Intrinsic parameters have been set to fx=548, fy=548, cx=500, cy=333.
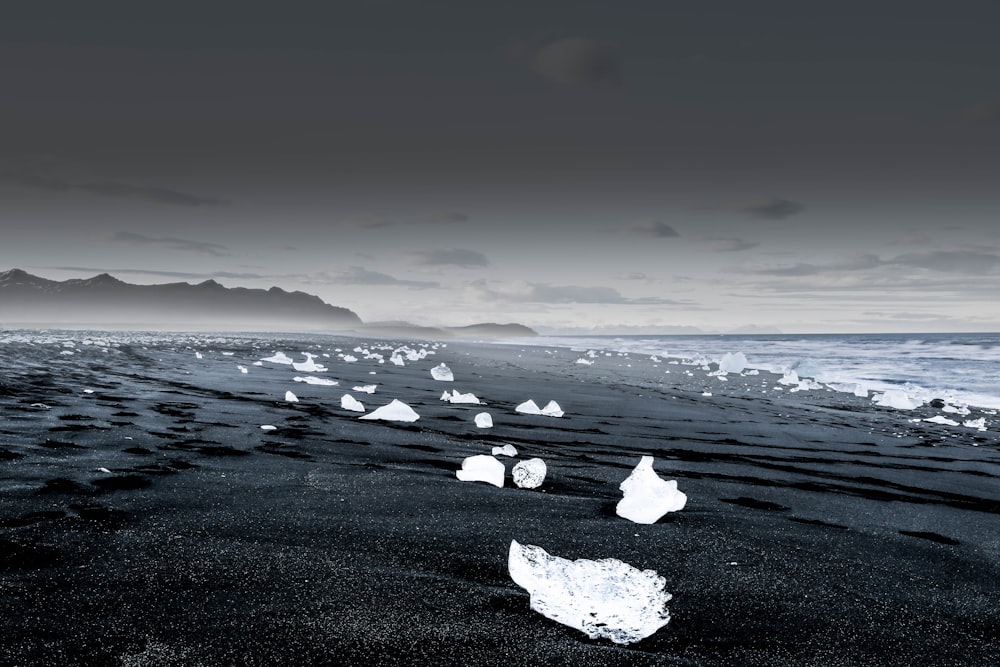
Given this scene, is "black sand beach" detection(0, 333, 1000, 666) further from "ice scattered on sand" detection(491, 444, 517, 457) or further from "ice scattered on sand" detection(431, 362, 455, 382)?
"ice scattered on sand" detection(431, 362, 455, 382)

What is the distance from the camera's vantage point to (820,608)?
1784 millimetres

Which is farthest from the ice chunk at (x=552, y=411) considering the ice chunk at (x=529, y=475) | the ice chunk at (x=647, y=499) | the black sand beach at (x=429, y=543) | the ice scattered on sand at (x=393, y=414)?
the ice chunk at (x=647, y=499)

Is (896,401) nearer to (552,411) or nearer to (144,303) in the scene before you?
(552,411)

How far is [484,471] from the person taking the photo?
3064 millimetres

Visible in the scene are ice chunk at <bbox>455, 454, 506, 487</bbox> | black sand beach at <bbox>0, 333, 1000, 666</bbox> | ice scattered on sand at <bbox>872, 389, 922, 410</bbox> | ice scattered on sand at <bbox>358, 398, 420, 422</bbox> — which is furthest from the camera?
ice scattered on sand at <bbox>872, 389, 922, 410</bbox>

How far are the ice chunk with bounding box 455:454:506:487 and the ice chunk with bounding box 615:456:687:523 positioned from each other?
683 millimetres

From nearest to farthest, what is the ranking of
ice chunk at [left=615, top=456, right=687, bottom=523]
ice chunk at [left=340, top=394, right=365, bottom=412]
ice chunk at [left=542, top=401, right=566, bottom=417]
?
ice chunk at [left=615, top=456, right=687, bottom=523]
ice chunk at [left=340, top=394, right=365, bottom=412]
ice chunk at [left=542, top=401, right=566, bottom=417]

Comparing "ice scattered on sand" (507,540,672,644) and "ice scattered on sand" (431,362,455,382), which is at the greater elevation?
"ice scattered on sand" (431,362,455,382)

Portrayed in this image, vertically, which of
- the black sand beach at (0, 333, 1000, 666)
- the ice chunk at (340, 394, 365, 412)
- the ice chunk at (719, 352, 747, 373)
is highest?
the ice chunk at (719, 352, 747, 373)

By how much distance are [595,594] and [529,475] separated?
4.69 feet

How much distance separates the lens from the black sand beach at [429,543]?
146 centimetres

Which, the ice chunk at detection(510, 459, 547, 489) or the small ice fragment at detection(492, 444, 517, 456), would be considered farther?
the small ice fragment at detection(492, 444, 517, 456)

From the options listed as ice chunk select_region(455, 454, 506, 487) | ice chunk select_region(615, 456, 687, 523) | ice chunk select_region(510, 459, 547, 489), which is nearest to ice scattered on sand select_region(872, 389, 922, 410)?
ice chunk select_region(615, 456, 687, 523)

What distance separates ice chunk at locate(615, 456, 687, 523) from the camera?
257 cm
